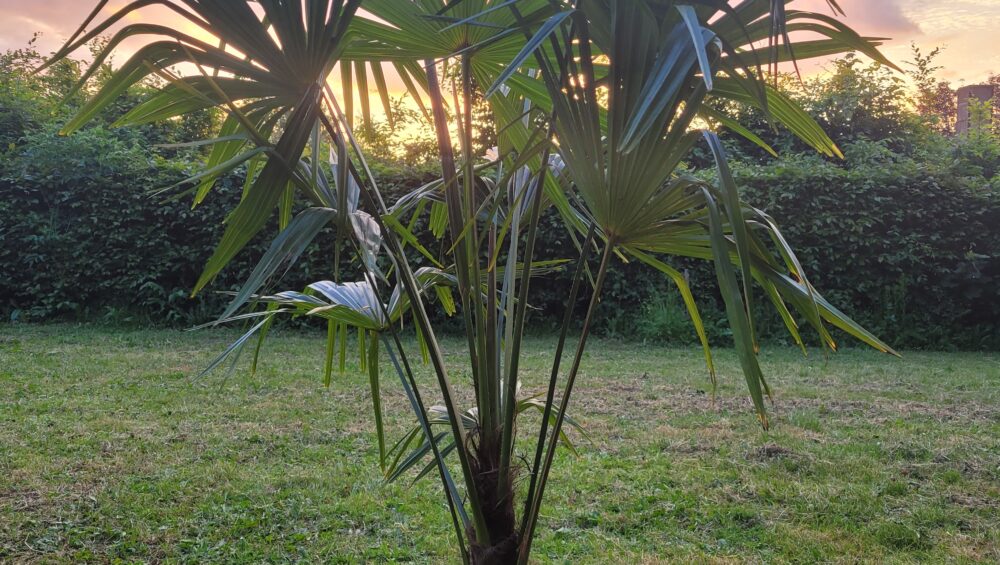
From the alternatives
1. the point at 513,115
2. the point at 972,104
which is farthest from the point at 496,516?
the point at 972,104

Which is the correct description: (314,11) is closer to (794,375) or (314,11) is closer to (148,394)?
(148,394)

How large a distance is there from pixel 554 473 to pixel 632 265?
4414mm

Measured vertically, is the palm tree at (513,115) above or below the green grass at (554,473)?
above

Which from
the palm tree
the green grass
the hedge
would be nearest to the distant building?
the hedge

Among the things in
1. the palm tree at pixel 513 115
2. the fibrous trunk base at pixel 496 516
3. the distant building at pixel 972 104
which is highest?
the distant building at pixel 972 104

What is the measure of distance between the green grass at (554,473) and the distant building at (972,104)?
15.3 ft

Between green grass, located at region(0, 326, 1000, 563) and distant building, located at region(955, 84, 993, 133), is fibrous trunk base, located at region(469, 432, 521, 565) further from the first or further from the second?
distant building, located at region(955, 84, 993, 133)

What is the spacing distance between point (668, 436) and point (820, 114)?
7396mm

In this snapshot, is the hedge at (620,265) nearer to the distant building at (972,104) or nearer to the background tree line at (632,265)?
the background tree line at (632,265)

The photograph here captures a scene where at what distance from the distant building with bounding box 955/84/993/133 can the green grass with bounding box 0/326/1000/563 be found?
183 inches

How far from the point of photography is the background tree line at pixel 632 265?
23.2 ft

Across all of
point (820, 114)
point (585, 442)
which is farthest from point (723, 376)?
point (820, 114)

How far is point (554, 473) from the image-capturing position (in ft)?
10.7

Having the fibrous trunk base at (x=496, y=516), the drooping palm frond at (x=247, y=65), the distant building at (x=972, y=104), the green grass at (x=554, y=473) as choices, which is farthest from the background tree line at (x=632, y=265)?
the drooping palm frond at (x=247, y=65)
